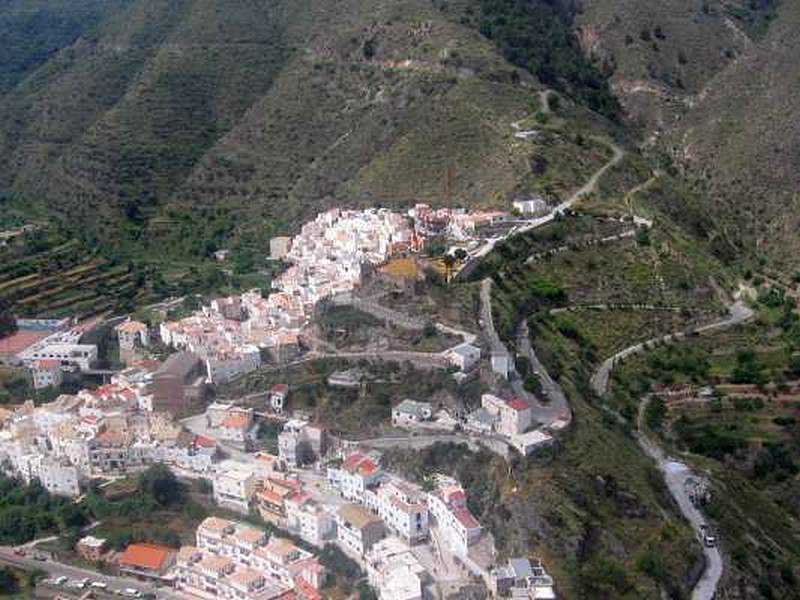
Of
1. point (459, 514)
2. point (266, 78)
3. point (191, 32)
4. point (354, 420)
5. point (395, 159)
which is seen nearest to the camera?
point (459, 514)

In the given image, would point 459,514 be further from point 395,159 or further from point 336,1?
point 336,1

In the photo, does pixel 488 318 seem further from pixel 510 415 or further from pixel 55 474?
pixel 55 474

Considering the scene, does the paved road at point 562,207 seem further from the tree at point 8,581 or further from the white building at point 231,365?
the tree at point 8,581

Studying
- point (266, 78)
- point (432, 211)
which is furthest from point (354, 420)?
point (266, 78)

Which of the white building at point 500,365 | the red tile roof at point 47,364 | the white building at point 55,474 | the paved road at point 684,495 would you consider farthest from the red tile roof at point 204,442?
the paved road at point 684,495

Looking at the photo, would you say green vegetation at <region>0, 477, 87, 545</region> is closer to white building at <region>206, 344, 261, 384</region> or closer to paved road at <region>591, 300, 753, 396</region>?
white building at <region>206, 344, 261, 384</region>

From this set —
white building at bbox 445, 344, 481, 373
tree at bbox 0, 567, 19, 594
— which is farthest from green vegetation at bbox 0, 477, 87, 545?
white building at bbox 445, 344, 481, 373
